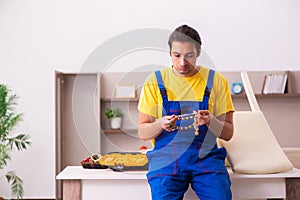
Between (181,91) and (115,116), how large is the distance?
343 cm

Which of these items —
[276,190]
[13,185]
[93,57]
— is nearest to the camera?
[93,57]

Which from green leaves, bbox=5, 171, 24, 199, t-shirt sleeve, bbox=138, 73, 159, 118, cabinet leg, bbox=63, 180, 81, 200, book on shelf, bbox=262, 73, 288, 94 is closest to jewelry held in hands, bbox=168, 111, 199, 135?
t-shirt sleeve, bbox=138, 73, 159, 118

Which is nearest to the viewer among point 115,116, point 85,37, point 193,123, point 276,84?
point 193,123

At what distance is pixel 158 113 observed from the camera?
1976 millimetres

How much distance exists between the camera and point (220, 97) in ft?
6.49

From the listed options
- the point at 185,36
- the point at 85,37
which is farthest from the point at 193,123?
the point at 85,37

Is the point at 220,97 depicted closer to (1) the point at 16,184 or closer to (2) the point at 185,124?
(2) the point at 185,124

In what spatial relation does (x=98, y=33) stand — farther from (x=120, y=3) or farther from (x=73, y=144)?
(x=73, y=144)

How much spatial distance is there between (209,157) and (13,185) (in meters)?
3.91

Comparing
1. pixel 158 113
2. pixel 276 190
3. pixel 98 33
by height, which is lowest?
pixel 276 190

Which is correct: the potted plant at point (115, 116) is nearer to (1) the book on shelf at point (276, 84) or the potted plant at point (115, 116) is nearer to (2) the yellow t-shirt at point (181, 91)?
(1) the book on shelf at point (276, 84)

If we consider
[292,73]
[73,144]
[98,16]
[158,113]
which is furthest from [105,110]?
[158,113]

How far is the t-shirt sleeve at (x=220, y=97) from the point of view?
77.5 inches

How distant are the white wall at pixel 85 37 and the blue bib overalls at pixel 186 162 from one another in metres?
3.69
